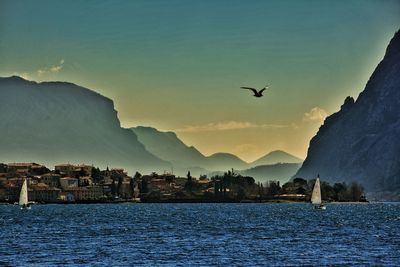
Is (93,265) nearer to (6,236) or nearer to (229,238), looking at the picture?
(229,238)

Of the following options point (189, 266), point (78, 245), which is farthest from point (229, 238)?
point (189, 266)

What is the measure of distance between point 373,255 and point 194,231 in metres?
46.0

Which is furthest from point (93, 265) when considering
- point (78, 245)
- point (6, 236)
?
point (6, 236)

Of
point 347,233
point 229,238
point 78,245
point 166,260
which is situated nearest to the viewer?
point 166,260

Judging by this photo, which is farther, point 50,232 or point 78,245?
point 50,232

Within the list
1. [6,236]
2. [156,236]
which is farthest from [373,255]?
[6,236]

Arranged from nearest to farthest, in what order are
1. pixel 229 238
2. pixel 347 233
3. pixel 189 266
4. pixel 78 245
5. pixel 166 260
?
pixel 189 266 < pixel 166 260 < pixel 78 245 < pixel 229 238 < pixel 347 233

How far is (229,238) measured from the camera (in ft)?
371

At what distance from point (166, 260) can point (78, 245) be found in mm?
20996

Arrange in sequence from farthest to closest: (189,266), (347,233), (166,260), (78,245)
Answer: (347,233)
(78,245)
(166,260)
(189,266)

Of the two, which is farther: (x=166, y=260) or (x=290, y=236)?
(x=290, y=236)

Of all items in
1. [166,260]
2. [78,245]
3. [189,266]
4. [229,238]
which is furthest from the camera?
[229,238]

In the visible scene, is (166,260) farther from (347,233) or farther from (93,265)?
(347,233)

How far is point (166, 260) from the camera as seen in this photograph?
82250 millimetres
